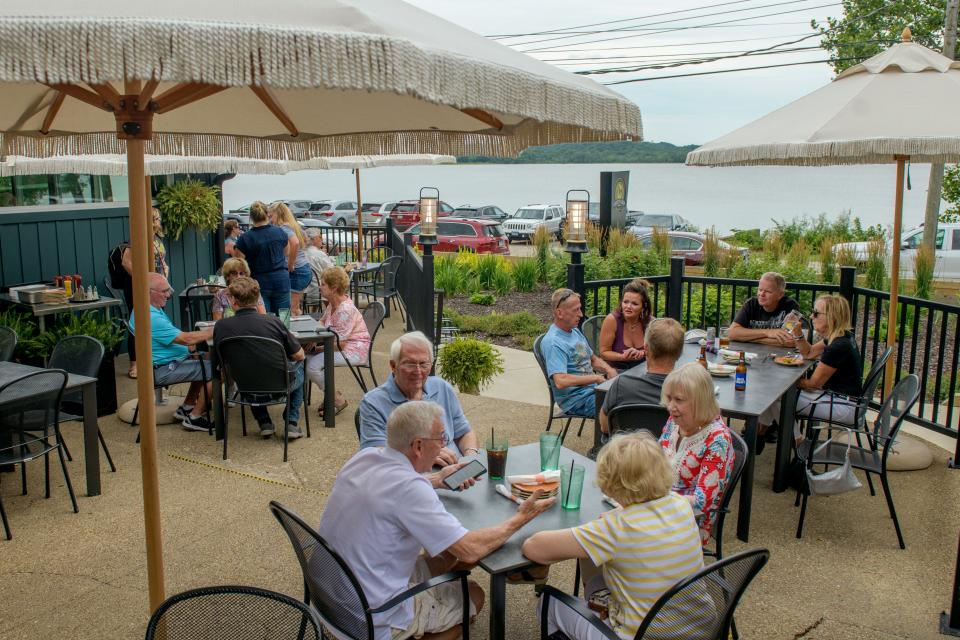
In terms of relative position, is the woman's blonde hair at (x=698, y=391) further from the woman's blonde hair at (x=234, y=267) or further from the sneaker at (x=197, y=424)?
the woman's blonde hair at (x=234, y=267)

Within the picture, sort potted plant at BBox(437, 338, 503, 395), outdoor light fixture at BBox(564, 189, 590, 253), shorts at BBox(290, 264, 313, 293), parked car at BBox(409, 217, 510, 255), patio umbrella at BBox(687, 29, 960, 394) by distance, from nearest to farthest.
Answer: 1. patio umbrella at BBox(687, 29, 960, 394)
2. potted plant at BBox(437, 338, 503, 395)
3. outdoor light fixture at BBox(564, 189, 590, 253)
4. shorts at BBox(290, 264, 313, 293)
5. parked car at BBox(409, 217, 510, 255)

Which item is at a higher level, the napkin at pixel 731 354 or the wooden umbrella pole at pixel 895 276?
the wooden umbrella pole at pixel 895 276

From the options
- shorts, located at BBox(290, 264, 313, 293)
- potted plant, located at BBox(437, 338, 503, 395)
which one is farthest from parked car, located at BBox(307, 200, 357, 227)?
potted plant, located at BBox(437, 338, 503, 395)

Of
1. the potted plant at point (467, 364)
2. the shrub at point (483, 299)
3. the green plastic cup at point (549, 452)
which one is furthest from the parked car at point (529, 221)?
the green plastic cup at point (549, 452)

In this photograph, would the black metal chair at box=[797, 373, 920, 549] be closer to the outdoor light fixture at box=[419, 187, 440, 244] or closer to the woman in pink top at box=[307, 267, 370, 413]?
the woman in pink top at box=[307, 267, 370, 413]

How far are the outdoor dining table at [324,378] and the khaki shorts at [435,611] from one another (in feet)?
11.3

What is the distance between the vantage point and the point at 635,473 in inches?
102

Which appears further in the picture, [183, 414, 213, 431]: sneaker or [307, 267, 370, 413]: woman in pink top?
[307, 267, 370, 413]: woman in pink top

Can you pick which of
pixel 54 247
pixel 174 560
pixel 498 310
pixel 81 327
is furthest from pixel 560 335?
pixel 498 310

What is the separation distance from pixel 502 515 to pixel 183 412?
4.20 m

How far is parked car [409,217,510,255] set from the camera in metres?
30.7

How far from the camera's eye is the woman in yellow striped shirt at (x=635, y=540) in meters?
2.56

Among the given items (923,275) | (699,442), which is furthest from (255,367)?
(923,275)

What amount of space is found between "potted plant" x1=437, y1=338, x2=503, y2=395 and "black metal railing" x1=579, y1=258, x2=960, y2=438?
1.07 meters
